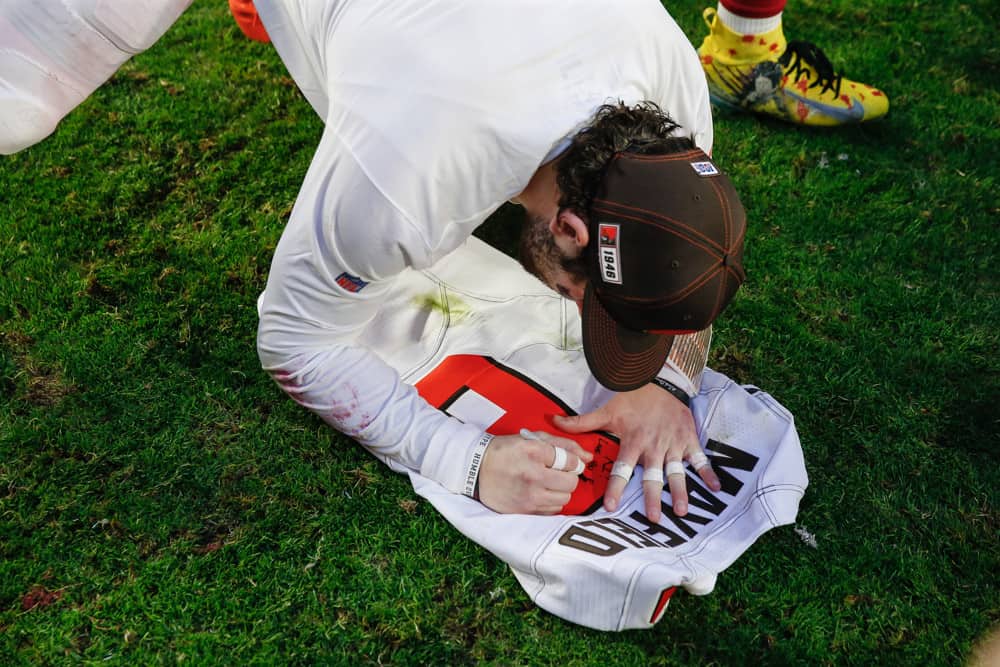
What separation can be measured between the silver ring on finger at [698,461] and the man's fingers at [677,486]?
0.13 ft

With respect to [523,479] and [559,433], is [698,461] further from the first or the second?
[523,479]

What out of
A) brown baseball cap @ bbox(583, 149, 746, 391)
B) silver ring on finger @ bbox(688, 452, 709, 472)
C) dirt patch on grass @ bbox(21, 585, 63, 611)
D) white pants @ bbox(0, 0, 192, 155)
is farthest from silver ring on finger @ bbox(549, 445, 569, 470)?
white pants @ bbox(0, 0, 192, 155)

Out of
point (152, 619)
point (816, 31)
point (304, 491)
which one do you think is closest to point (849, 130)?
point (816, 31)

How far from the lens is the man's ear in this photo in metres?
1.67

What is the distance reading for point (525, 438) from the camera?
2.09m

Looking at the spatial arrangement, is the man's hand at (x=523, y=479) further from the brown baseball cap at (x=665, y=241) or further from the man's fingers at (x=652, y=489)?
the brown baseball cap at (x=665, y=241)

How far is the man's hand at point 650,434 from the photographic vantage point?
2102 mm

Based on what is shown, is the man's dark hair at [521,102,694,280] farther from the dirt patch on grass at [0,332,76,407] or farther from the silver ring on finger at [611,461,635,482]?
the dirt patch on grass at [0,332,76,407]

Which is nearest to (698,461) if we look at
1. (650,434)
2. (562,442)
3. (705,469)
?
(705,469)

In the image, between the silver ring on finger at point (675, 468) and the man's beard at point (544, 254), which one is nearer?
the man's beard at point (544, 254)

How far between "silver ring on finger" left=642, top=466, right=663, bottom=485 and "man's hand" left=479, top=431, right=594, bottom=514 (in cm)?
20

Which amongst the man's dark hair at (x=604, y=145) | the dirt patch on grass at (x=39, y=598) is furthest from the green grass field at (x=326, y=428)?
the man's dark hair at (x=604, y=145)

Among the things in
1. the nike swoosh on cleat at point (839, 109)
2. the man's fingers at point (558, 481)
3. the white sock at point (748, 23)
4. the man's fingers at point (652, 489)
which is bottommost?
the nike swoosh on cleat at point (839, 109)

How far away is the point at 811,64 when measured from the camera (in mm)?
3273
